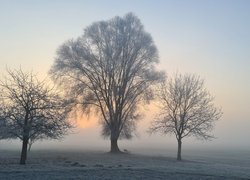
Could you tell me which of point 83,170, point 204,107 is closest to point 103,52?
point 204,107

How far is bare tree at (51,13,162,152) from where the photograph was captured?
5306 cm

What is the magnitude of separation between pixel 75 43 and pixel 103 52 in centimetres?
389

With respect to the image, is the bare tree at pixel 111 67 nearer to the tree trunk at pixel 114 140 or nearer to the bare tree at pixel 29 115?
the tree trunk at pixel 114 140

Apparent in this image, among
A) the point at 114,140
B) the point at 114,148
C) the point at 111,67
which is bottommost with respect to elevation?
the point at 114,148

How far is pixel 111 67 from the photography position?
52750 millimetres

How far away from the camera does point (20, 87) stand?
33.1 metres

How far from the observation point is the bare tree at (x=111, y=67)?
53.1 m

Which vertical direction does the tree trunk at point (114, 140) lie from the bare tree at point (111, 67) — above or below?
below

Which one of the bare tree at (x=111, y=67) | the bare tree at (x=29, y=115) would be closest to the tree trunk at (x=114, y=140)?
the bare tree at (x=111, y=67)

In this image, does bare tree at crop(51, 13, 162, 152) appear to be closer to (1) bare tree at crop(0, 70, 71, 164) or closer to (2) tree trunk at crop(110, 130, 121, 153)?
(2) tree trunk at crop(110, 130, 121, 153)

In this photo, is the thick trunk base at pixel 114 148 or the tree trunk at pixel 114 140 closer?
the tree trunk at pixel 114 140

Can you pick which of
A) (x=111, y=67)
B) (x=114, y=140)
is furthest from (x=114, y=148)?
(x=111, y=67)

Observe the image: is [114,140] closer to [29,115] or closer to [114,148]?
[114,148]

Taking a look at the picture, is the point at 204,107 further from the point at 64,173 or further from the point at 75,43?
the point at 64,173
